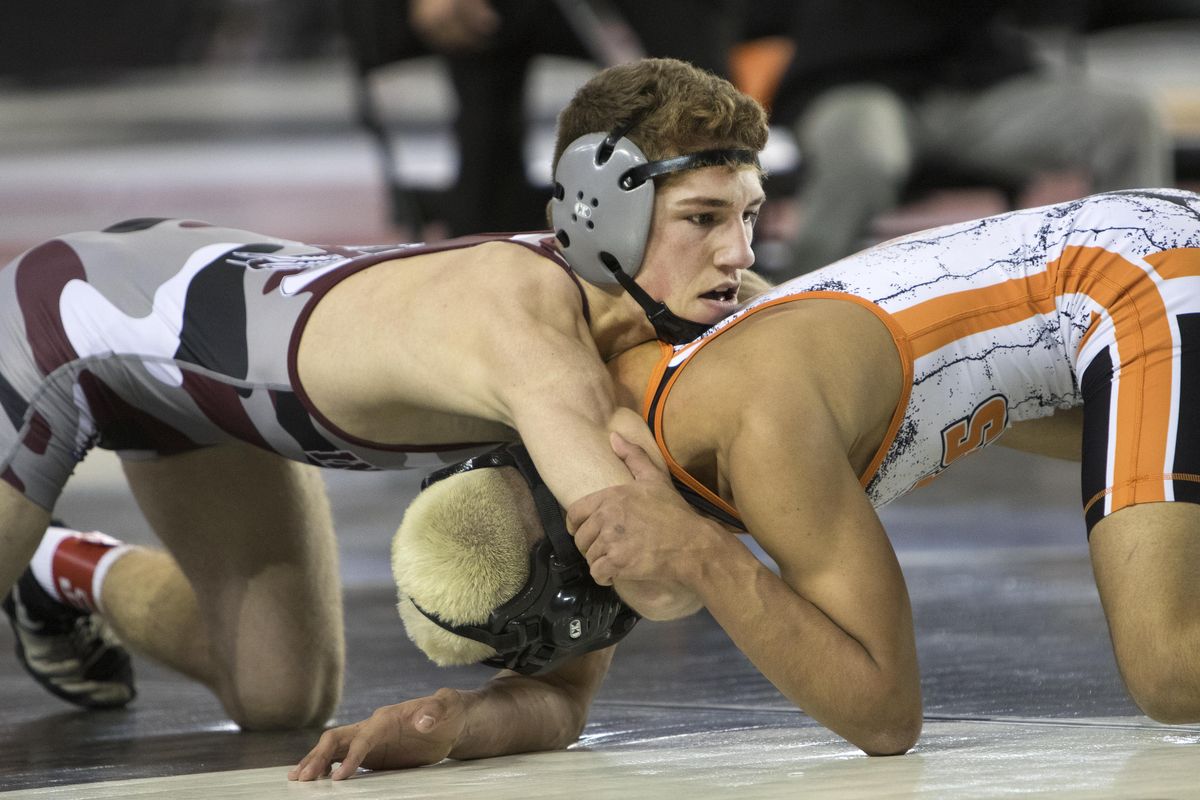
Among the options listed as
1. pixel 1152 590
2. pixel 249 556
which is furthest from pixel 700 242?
pixel 249 556

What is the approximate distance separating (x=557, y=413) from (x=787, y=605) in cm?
39

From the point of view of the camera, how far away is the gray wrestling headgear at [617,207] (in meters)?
2.54

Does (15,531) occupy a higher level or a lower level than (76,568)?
higher

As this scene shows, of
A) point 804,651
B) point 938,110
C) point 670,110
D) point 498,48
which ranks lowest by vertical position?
point 804,651

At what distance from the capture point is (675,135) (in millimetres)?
→ 2543

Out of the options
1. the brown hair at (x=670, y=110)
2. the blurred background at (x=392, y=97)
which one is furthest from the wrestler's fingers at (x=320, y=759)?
the blurred background at (x=392, y=97)

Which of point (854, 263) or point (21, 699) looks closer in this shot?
point (854, 263)

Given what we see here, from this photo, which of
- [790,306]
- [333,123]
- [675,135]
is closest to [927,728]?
[790,306]

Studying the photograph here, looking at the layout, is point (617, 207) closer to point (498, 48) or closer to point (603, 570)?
point (603, 570)

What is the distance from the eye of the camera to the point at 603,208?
2537mm

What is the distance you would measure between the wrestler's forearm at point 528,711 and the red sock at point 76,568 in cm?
110

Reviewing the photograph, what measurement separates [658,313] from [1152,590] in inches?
31.5

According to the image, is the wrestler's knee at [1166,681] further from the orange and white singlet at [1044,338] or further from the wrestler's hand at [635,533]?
the wrestler's hand at [635,533]

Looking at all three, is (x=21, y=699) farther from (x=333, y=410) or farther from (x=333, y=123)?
(x=333, y=123)
